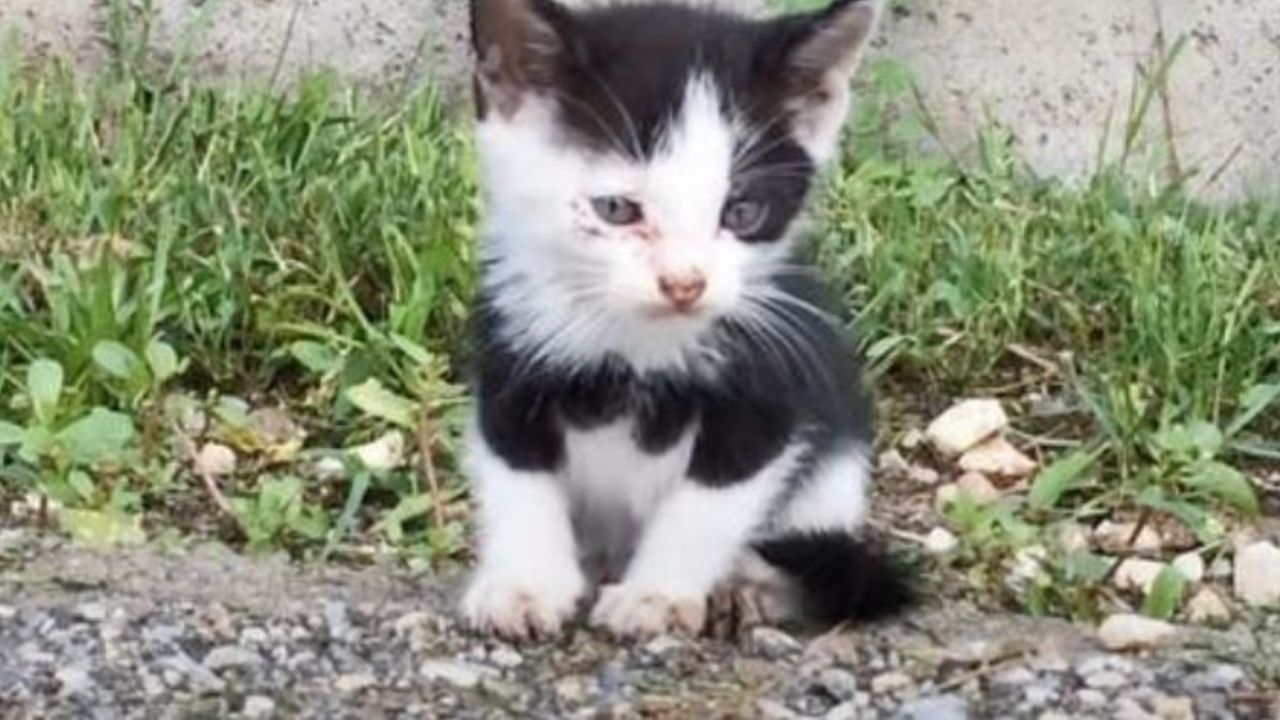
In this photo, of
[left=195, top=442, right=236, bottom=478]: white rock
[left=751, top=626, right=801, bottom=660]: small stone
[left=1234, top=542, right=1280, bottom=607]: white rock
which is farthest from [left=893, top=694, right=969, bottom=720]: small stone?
[left=195, top=442, right=236, bottom=478]: white rock

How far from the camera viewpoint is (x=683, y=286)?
3.29m

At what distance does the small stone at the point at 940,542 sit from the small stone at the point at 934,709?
0.55 meters

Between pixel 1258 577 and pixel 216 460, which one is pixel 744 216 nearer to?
pixel 1258 577

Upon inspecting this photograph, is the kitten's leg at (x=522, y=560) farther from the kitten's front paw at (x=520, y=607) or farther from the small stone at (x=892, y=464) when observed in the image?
the small stone at (x=892, y=464)

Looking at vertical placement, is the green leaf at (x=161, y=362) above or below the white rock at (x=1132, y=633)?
above

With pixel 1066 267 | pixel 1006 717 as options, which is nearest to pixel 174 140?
pixel 1066 267

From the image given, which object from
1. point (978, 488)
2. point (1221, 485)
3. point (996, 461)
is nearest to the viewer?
point (1221, 485)

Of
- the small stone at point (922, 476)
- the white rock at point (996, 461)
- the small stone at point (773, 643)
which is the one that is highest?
the small stone at point (773, 643)

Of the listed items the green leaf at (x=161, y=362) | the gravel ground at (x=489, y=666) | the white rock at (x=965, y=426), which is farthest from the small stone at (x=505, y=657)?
the white rock at (x=965, y=426)

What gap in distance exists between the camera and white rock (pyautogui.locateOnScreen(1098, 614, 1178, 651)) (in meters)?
3.57

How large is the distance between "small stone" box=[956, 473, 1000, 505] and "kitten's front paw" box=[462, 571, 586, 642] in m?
0.76

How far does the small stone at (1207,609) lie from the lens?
3799 mm

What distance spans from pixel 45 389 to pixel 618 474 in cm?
88

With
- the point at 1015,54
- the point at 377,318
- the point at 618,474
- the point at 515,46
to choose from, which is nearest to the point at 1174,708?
the point at 618,474
